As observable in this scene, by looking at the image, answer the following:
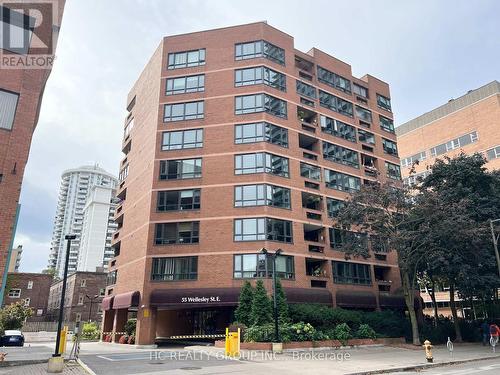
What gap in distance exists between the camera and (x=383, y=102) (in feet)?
152

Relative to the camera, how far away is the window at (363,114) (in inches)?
1687

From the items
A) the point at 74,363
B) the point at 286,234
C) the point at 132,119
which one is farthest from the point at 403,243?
the point at 132,119

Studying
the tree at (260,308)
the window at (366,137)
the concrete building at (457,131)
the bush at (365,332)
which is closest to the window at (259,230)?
the tree at (260,308)

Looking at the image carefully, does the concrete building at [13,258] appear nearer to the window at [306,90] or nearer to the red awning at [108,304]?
the red awning at [108,304]

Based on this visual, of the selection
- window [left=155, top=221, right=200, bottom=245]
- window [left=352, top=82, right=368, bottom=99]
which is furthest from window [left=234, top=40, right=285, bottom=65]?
window [left=155, top=221, right=200, bottom=245]

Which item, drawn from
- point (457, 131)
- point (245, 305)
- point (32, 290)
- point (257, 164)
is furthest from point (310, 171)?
point (32, 290)

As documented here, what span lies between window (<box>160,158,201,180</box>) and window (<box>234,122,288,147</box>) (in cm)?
424

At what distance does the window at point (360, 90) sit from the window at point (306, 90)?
6954mm

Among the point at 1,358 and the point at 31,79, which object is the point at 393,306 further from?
the point at 31,79

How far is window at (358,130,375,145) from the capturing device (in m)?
41.8

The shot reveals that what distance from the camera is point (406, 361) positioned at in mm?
18547

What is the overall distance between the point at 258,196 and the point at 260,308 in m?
9.34

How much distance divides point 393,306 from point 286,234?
13577mm

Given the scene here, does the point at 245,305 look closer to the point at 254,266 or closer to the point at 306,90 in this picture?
the point at 254,266
